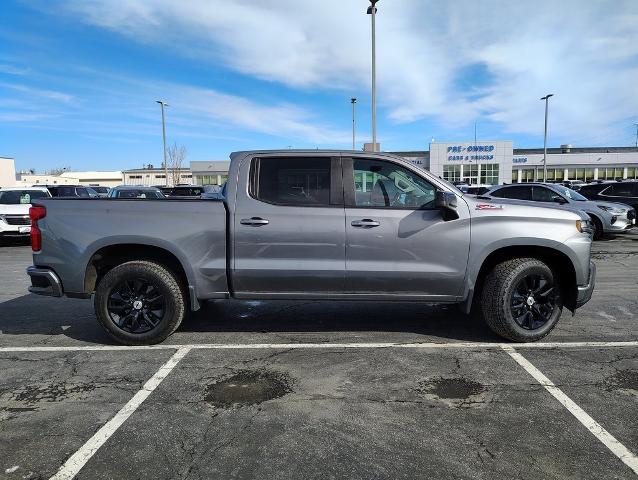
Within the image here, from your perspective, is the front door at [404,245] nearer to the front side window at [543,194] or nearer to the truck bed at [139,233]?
the truck bed at [139,233]

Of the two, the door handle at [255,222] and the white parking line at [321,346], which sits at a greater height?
the door handle at [255,222]

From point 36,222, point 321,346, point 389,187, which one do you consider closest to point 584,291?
point 389,187

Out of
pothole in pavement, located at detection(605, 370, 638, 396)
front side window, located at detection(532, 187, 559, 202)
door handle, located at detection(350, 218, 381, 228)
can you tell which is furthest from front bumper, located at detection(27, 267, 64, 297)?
front side window, located at detection(532, 187, 559, 202)

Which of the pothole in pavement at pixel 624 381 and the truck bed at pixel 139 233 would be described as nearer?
the pothole in pavement at pixel 624 381

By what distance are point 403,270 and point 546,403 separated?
1690 mm

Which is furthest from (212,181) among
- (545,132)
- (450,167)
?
(545,132)

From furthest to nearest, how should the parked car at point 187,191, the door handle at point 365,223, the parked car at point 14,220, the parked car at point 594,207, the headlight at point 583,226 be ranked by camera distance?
the parked car at point 187,191 < the parked car at point 14,220 < the parked car at point 594,207 < the headlight at point 583,226 < the door handle at point 365,223

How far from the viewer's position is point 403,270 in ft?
15.3

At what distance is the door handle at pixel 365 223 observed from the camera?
15.2 ft

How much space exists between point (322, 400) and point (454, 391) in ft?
3.48

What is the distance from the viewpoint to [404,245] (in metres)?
4.65

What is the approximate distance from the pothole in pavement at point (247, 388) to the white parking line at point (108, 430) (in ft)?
1.64

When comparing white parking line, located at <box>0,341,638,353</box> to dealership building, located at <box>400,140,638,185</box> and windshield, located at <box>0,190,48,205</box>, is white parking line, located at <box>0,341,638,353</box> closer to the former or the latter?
windshield, located at <box>0,190,48,205</box>

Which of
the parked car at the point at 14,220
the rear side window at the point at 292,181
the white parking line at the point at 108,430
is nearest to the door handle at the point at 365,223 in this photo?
the rear side window at the point at 292,181
